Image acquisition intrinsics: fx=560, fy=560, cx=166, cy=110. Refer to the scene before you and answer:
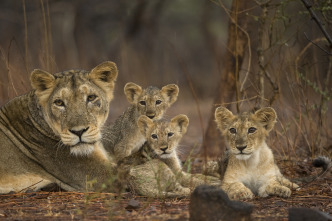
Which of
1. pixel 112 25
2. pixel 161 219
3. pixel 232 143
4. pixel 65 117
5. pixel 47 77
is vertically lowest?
pixel 161 219

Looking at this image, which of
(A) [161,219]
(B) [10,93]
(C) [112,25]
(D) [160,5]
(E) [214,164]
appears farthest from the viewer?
(C) [112,25]

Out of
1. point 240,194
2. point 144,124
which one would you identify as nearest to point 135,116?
point 144,124

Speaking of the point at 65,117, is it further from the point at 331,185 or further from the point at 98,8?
the point at 98,8

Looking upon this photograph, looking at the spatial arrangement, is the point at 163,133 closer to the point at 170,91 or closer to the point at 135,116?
the point at 135,116

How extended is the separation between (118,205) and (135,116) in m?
2.18

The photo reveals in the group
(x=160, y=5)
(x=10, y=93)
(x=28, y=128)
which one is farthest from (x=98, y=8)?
(x=28, y=128)

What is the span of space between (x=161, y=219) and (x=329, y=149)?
14.4 feet

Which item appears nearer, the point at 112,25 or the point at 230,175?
the point at 230,175

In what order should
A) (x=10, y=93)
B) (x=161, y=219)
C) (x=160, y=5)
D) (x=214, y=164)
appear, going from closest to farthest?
(x=161, y=219)
(x=214, y=164)
(x=10, y=93)
(x=160, y=5)

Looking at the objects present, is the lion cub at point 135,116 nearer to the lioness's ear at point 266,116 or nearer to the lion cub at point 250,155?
the lion cub at point 250,155

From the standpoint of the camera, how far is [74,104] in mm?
5430

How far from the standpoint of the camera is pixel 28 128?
5.83 meters

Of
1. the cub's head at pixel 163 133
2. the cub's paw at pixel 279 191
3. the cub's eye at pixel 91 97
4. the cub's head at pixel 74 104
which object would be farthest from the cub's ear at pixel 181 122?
the cub's paw at pixel 279 191

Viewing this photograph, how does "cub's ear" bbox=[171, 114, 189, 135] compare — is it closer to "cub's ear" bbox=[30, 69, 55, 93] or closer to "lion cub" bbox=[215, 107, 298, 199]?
"lion cub" bbox=[215, 107, 298, 199]
